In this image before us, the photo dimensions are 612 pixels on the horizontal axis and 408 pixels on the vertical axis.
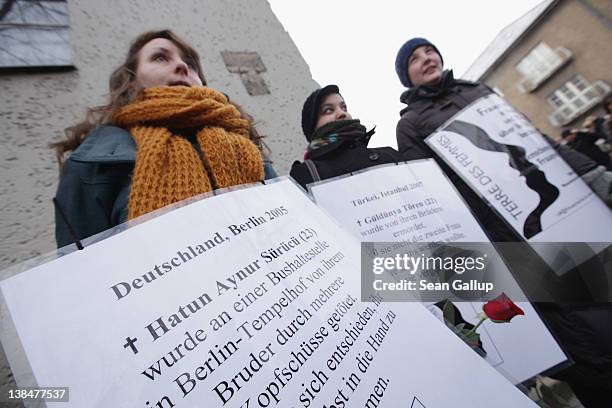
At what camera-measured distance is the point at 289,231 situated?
19.3 inches

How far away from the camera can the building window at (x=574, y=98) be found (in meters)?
10.3

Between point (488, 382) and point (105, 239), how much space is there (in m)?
0.58

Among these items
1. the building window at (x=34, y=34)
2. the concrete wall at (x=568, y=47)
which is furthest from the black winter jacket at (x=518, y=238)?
the concrete wall at (x=568, y=47)

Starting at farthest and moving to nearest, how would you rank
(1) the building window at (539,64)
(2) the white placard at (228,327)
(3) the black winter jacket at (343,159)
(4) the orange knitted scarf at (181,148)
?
(1) the building window at (539,64) → (3) the black winter jacket at (343,159) → (4) the orange knitted scarf at (181,148) → (2) the white placard at (228,327)

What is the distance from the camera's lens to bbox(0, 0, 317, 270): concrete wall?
95cm

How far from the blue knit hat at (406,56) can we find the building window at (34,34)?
169cm

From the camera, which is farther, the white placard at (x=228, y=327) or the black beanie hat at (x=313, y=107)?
the black beanie hat at (x=313, y=107)

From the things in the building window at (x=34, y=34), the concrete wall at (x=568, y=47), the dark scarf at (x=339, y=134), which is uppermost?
the concrete wall at (x=568, y=47)

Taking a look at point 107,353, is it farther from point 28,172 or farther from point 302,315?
point 28,172

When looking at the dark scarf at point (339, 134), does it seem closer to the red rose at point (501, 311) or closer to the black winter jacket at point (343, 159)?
the black winter jacket at point (343, 159)

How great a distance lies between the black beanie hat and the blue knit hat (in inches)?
21.3

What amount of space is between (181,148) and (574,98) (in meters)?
15.4

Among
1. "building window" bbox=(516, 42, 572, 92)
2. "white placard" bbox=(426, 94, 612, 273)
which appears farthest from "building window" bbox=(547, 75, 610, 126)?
"white placard" bbox=(426, 94, 612, 273)

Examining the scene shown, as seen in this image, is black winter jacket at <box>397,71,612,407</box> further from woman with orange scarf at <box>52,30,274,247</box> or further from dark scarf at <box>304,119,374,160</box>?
woman with orange scarf at <box>52,30,274,247</box>
